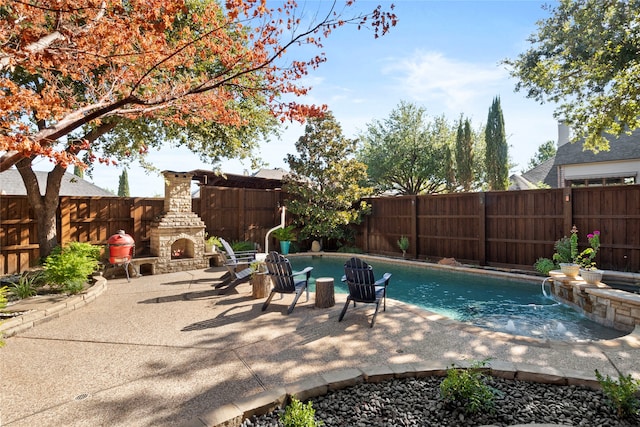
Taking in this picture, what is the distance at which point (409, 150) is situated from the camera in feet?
63.8

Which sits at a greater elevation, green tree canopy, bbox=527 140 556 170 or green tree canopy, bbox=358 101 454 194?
green tree canopy, bbox=527 140 556 170

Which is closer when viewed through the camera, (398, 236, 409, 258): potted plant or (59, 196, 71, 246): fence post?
(59, 196, 71, 246): fence post

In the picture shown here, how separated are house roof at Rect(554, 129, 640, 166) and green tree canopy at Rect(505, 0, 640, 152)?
5307mm

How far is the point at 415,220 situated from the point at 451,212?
1232 mm

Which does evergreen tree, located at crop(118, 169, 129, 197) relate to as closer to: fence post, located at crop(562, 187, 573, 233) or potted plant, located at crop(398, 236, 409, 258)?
potted plant, located at crop(398, 236, 409, 258)

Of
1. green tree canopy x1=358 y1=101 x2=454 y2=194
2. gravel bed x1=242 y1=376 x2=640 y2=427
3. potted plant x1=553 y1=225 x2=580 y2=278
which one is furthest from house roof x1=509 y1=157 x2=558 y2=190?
gravel bed x1=242 y1=376 x2=640 y2=427

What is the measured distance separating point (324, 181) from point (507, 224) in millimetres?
6121

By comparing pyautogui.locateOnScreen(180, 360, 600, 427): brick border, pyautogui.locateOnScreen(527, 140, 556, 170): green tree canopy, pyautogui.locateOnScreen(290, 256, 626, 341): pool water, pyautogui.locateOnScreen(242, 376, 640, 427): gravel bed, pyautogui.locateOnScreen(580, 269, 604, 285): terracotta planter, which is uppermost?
pyautogui.locateOnScreen(527, 140, 556, 170): green tree canopy

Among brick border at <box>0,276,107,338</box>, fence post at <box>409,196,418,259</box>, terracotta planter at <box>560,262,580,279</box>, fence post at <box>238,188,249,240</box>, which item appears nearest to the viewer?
brick border at <box>0,276,107,338</box>

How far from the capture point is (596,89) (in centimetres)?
859

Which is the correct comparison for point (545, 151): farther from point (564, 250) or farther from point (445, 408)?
point (445, 408)

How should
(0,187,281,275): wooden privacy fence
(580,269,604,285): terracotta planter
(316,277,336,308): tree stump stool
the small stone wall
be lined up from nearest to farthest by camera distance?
the small stone wall < (316,277,336,308): tree stump stool < (580,269,604,285): terracotta planter < (0,187,281,275): wooden privacy fence

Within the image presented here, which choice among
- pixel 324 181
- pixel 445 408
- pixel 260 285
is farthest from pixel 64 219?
pixel 445 408

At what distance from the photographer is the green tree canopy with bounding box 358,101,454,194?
1944 centimetres
